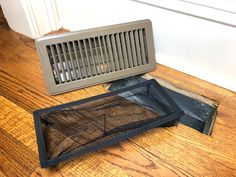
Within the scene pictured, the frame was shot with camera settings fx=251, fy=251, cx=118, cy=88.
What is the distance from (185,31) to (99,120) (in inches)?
14.8

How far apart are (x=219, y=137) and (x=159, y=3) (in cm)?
42

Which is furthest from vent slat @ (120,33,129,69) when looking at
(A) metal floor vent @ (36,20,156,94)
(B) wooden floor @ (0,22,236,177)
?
(B) wooden floor @ (0,22,236,177)

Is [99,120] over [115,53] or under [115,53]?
under

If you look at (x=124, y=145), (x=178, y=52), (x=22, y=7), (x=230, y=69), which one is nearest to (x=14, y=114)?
(x=124, y=145)

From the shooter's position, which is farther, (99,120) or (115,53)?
(115,53)

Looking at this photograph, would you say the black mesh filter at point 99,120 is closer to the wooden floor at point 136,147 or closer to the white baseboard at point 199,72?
the wooden floor at point 136,147

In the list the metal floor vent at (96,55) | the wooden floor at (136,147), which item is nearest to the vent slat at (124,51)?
the metal floor vent at (96,55)

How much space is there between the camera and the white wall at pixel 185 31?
698mm

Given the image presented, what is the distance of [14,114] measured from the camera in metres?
0.73

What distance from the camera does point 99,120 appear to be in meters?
0.67

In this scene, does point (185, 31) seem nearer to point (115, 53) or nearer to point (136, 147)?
point (115, 53)

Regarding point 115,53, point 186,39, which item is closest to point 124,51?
point 115,53

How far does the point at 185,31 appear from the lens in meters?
0.76

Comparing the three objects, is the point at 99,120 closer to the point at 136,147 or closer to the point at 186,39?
the point at 136,147
